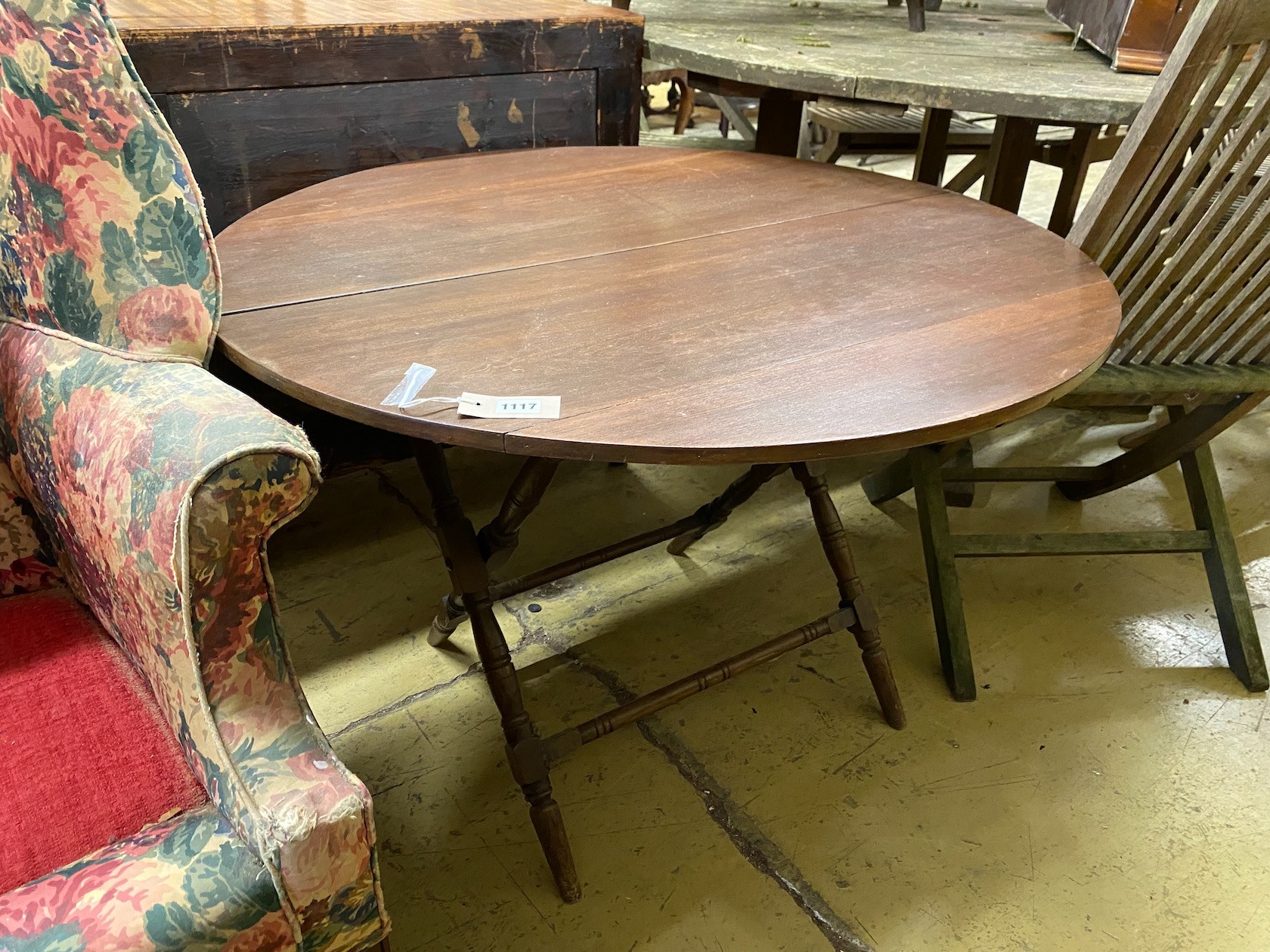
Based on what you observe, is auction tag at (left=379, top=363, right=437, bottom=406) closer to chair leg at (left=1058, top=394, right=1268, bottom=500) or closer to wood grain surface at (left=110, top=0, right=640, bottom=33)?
wood grain surface at (left=110, top=0, right=640, bottom=33)

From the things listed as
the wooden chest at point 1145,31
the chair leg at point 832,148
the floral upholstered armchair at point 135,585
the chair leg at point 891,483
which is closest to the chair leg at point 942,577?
the chair leg at point 891,483

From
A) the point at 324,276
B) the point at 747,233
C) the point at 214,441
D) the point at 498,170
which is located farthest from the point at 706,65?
the point at 214,441

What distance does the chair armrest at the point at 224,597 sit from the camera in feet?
2.60

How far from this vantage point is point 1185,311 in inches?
59.0

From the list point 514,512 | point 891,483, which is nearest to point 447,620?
point 514,512

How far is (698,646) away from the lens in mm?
1812

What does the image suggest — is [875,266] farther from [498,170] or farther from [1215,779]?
[1215,779]

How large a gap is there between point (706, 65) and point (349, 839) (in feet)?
5.36

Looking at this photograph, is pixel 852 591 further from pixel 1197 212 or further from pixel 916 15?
pixel 916 15

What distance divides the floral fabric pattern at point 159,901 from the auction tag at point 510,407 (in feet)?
1.42

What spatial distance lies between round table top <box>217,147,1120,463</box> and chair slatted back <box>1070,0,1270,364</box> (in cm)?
13

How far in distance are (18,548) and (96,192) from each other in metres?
0.43

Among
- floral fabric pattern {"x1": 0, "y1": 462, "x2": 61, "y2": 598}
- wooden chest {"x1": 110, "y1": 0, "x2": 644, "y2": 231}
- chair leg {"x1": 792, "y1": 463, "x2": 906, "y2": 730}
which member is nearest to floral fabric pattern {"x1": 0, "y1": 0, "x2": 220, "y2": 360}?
floral fabric pattern {"x1": 0, "y1": 462, "x2": 61, "y2": 598}

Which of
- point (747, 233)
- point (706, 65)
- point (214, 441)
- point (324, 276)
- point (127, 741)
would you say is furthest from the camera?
point (706, 65)
